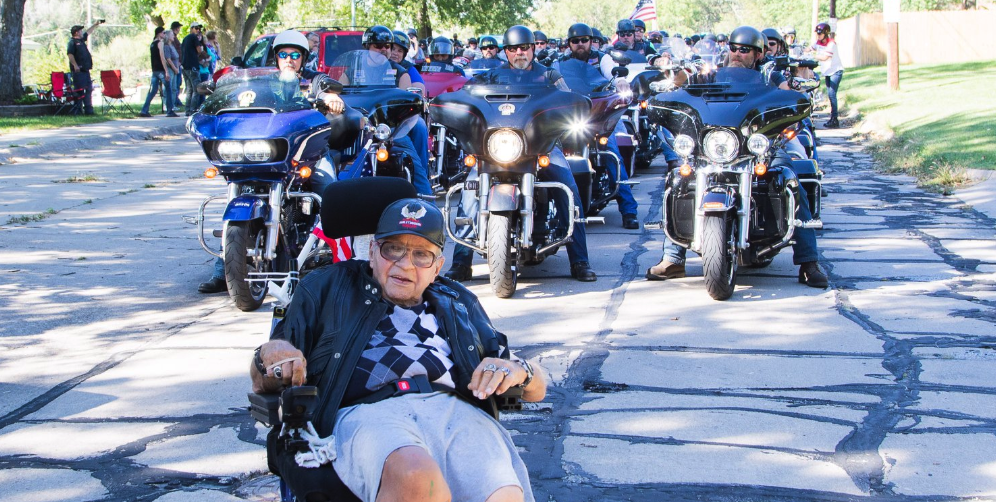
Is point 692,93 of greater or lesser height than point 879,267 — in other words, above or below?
above

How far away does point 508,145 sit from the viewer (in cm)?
737

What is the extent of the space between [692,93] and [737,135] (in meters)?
0.51

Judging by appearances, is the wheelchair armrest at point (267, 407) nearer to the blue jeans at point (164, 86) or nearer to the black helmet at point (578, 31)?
the black helmet at point (578, 31)

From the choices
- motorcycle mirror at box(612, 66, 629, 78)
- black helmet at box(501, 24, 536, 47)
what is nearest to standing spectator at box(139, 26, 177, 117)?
motorcycle mirror at box(612, 66, 629, 78)

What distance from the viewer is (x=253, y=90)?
7109 mm

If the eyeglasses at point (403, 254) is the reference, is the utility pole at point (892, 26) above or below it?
above

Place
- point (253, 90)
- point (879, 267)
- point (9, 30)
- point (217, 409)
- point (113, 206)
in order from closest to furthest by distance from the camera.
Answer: point (217, 409), point (253, 90), point (879, 267), point (113, 206), point (9, 30)

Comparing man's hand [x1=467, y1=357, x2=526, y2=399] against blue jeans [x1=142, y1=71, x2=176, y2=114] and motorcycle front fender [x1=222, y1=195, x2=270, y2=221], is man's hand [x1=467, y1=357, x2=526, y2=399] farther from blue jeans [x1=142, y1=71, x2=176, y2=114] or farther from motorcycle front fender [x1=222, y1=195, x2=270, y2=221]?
blue jeans [x1=142, y1=71, x2=176, y2=114]

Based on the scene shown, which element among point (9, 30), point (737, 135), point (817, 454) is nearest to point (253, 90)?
point (737, 135)

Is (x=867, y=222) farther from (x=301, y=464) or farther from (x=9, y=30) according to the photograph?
(x=9, y=30)

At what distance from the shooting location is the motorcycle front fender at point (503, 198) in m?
7.30

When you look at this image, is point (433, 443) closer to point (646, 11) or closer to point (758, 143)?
point (758, 143)

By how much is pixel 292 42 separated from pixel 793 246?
3.84m

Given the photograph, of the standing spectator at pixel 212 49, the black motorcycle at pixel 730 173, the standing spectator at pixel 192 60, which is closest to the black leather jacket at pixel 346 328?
the black motorcycle at pixel 730 173
